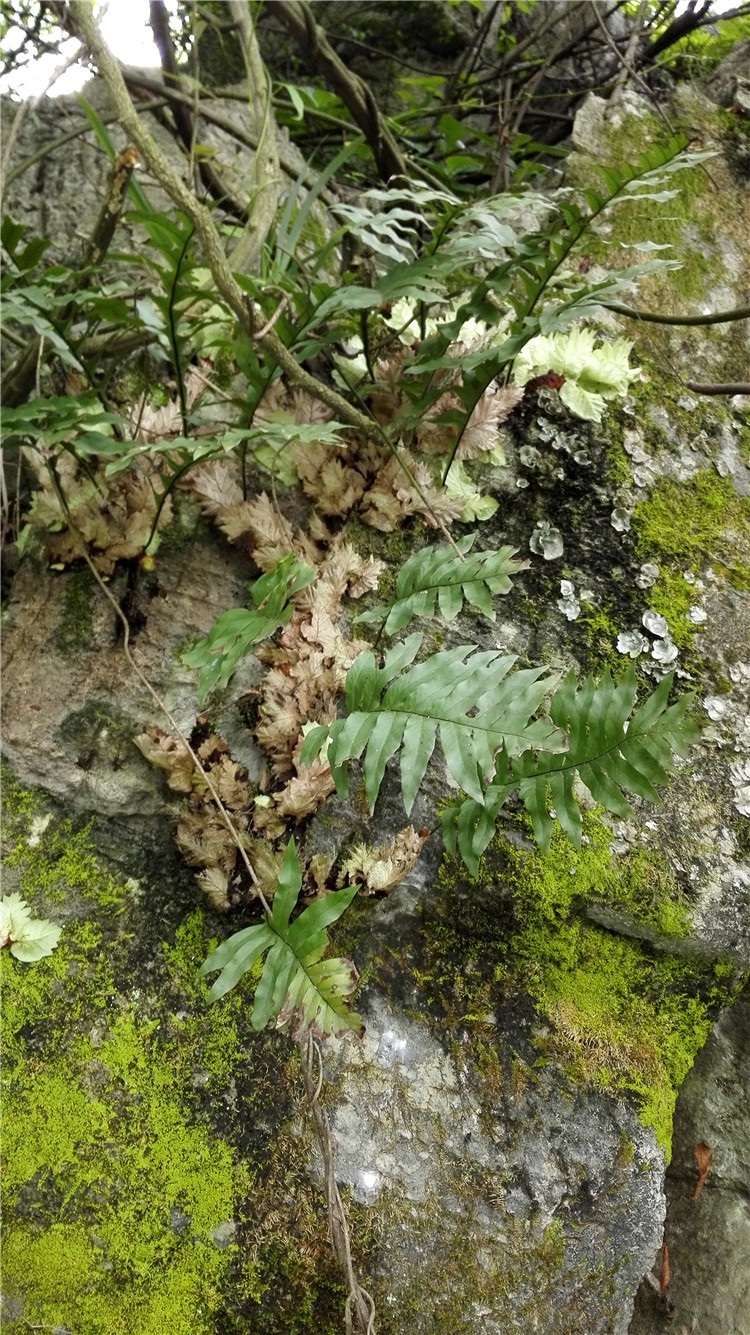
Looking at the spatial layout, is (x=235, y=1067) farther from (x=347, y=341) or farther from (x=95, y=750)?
(x=347, y=341)

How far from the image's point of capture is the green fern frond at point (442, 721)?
1382 millimetres

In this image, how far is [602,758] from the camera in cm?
142

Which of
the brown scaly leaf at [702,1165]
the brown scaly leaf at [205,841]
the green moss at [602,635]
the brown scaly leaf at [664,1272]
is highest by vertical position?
the green moss at [602,635]

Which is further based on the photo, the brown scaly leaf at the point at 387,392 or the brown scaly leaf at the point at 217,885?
the brown scaly leaf at the point at 387,392

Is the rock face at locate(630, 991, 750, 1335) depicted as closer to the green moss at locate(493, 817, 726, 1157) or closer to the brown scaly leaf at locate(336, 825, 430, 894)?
the green moss at locate(493, 817, 726, 1157)

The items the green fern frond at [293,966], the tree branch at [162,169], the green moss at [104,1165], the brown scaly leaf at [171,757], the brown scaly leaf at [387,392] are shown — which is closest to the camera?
the green fern frond at [293,966]

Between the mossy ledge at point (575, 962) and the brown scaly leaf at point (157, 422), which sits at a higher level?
the brown scaly leaf at point (157, 422)

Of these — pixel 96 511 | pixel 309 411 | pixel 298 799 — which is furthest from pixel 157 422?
pixel 298 799

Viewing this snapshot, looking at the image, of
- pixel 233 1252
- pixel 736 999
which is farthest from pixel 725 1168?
pixel 233 1252

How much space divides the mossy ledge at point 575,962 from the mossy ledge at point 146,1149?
44cm

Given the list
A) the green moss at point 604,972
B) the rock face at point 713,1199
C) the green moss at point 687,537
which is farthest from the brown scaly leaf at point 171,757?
the rock face at point 713,1199

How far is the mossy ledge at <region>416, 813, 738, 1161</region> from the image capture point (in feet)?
5.91

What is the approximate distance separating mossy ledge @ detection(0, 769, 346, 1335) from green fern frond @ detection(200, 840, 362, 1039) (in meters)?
0.37

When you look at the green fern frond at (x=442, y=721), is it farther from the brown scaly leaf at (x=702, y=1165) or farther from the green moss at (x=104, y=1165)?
the brown scaly leaf at (x=702, y=1165)
